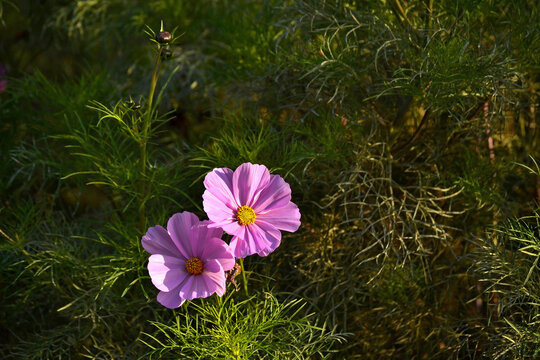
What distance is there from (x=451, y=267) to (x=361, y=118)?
0.91 ft

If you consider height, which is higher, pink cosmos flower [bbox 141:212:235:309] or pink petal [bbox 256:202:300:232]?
pink petal [bbox 256:202:300:232]

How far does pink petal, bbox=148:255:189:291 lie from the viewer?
81 centimetres

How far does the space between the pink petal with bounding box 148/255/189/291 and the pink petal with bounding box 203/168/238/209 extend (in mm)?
94

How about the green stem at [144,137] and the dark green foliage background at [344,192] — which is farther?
the dark green foliage background at [344,192]

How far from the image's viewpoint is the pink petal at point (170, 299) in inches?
32.2

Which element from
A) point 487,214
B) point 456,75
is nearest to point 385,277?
point 487,214

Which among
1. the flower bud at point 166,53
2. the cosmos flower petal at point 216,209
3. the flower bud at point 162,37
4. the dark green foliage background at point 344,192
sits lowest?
the dark green foliage background at point 344,192

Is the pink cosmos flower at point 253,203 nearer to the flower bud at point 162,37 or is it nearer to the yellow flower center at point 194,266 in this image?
the yellow flower center at point 194,266

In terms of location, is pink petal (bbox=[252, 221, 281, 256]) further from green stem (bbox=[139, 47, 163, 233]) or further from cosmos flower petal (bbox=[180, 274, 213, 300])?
green stem (bbox=[139, 47, 163, 233])

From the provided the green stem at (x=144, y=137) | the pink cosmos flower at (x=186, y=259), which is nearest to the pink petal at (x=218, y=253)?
the pink cosmos flower at (x=186, y=259)

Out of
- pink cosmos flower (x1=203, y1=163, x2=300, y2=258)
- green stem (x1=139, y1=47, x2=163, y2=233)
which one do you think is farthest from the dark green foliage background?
pink cosmos flower (x1=203, y1=163, x2=300, y2=258)

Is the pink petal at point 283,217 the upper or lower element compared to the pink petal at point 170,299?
upper

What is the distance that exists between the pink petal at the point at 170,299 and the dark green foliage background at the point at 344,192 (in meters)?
0.06

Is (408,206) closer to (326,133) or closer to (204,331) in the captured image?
(326,133)
